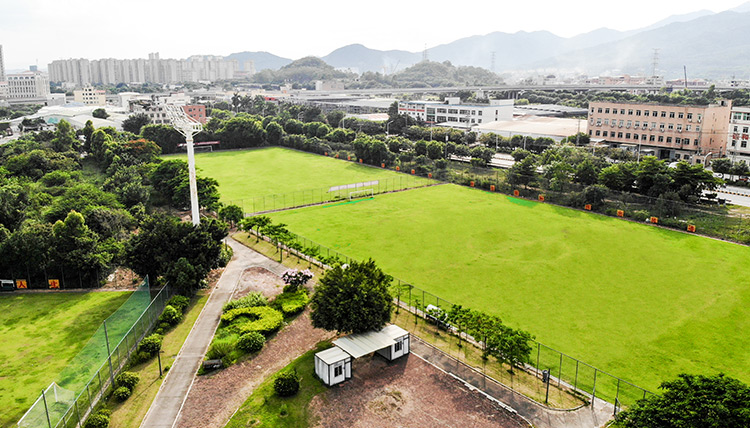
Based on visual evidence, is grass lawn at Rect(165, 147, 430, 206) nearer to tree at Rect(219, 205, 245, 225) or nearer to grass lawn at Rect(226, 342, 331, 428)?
tree at Rect(219, 205, 245, 225)

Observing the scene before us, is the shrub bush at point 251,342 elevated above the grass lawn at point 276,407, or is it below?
above

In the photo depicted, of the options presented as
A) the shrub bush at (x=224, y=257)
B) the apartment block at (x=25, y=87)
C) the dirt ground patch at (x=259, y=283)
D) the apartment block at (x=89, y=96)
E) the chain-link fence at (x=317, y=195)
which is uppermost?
the apartment block at (x=25, y=87)

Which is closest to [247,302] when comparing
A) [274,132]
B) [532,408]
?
[532,408]

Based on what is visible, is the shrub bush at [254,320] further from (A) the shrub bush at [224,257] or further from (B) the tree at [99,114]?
(B) the tree at [99,114]

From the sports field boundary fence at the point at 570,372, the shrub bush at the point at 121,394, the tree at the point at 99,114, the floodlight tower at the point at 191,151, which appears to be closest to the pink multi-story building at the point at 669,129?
the sports field boundary fence at the point at 570,372

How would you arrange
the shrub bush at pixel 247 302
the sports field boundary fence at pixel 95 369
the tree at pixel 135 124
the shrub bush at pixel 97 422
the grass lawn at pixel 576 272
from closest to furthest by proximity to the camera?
the sports field boundary fence at pixel 95 369, the shrub bush at pixel 97 422, the grass lawn at pixel 576 272, the shrub bush at pixel 247 302, the tree at pixel 135 124

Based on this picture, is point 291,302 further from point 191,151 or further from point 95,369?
point 191,151

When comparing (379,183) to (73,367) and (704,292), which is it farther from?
(73,367)

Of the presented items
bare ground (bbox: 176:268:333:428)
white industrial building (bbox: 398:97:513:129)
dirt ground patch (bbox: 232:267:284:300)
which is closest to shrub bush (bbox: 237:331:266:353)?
bare ground (bbox: 176:268:333:428)
